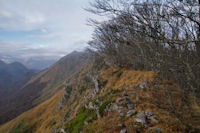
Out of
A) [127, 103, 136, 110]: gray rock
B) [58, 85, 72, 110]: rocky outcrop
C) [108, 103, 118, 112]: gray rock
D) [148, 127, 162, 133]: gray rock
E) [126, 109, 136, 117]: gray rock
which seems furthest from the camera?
[58, 85, 72, 110]: rocky outcrop

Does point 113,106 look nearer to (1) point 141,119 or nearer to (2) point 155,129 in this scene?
(1) point 141,119

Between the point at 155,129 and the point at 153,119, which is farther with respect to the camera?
the point at 153,119

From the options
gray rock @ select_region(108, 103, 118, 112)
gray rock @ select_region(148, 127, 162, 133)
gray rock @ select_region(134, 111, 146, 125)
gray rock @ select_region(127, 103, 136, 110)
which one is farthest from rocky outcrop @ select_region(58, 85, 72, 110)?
gray rock @ select_region(148, 127, 162, 133)

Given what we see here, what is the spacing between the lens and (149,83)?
11203mm

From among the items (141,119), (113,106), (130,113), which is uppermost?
(141,119)

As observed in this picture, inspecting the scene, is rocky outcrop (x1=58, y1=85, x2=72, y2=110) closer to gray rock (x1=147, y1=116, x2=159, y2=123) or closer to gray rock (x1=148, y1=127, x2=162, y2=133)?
gray rock (x1=147, y1=116, x2=159, y2=123)

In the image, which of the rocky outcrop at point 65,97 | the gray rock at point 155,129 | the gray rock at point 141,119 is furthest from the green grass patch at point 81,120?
the rocky outcrop at point 65,97

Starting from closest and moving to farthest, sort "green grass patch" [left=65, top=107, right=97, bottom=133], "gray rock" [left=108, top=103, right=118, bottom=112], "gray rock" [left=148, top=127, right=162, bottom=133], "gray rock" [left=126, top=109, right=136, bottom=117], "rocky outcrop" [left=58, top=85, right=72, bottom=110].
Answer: "gray rock" [left=148, top=127, right=162, bottom=133]
"gray rock" [left=126, top=109, right=136, bottom=117]
"gray rock" [left=108, top=103, right=118, bottom=112]
"green grass patch" [left=65, top=107, right=97, bottom=133]
"rocky outcrop" [left=58, top=85, right=72, bottom=110]

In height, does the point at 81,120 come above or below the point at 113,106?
below

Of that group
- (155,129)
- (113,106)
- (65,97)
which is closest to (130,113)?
(113,106)

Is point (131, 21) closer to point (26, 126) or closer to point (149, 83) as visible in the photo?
point (149, 83)

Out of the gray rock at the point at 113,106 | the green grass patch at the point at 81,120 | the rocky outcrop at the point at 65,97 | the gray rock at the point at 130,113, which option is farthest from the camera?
the rocky outcrop at the point at 65,97

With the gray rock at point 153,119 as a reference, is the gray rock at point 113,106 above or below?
below

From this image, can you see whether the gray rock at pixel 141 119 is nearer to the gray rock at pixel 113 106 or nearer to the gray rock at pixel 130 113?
the gray rock at pixel 130 113
